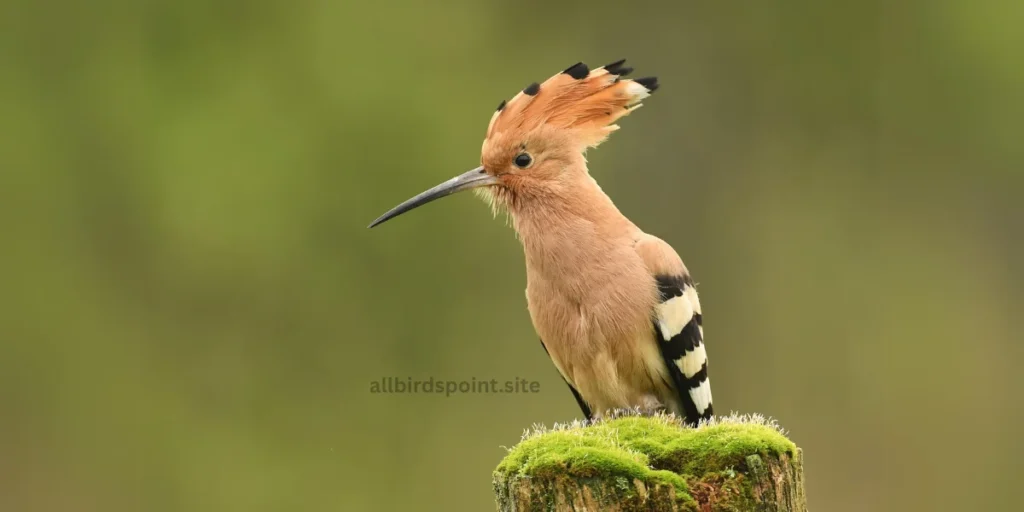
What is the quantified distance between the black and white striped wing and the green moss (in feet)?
1.66

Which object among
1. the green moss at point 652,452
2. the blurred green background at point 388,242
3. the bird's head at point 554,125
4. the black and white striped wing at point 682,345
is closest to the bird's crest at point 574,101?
the bird's head at point 554,125

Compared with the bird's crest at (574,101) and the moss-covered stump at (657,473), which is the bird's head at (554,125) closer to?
the bird's crest at (574,101)

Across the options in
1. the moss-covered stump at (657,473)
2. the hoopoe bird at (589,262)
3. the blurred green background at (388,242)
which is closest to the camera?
the moss-covered stump at (657,473)

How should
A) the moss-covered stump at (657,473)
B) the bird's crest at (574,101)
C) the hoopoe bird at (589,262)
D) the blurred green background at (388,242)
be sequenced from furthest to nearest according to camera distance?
the blurred green background at (388,242) → the bird's crest at (574,101) → the hoopoe bird at (589,262) → the moss-covered stump at (657,473)

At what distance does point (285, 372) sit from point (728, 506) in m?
3.65

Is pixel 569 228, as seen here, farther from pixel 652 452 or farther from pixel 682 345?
pixel 652 452

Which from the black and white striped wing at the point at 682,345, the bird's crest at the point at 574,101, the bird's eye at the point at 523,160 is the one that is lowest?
the black and white striped wing at the point at 682,345

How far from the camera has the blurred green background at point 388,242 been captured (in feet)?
17.0

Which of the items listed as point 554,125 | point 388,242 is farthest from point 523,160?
point 388,242

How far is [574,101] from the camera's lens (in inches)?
104

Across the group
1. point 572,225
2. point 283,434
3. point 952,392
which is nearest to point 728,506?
point 572,225

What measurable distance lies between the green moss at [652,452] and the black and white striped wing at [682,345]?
1.66 feet

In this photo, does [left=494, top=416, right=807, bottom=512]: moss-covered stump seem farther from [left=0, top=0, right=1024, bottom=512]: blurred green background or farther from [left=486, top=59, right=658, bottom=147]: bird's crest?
[left=0, top=0, right=1024, bottom=512]: blurred green background

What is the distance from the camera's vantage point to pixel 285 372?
5191 mm
